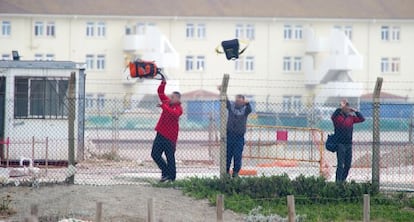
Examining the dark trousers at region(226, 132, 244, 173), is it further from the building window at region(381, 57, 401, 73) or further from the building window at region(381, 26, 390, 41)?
the building window at region(381, 57, 401, 73)

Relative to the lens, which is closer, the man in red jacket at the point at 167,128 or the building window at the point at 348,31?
the man in red jacket at the point at 167,128

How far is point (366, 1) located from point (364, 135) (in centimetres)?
3545

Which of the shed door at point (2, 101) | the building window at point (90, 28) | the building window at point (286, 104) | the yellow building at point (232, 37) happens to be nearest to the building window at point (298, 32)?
the yellow building at point (232, 37)

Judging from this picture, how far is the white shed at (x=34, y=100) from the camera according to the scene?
22438 millimetres

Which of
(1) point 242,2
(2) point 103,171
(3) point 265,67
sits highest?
(1) point 242,2

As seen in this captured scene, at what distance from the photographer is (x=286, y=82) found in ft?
220

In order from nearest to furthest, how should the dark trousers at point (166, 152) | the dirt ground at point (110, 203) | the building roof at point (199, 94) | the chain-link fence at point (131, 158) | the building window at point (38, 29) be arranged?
the dirt ground at point (110, 203), the dark trousers at point (166, 152), the chain-link fence at point (131, 158), the building roof at point (199, 94), the building window at point (38, 29)

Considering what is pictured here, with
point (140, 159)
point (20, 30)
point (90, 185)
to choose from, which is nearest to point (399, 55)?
point (20, 30)

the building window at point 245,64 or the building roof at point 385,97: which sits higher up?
the building window at point 245,64

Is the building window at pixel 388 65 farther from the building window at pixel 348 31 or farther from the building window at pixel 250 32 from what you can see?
the building window at pixel 250 32

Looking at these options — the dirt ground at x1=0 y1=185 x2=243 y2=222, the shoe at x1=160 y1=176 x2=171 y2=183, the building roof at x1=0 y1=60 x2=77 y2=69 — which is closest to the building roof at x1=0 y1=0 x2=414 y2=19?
the building roof at x1=0 y1=60 x2=77 y2=69

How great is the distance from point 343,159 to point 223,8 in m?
49.2

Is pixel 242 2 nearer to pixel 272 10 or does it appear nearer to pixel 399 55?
pixel 272 10


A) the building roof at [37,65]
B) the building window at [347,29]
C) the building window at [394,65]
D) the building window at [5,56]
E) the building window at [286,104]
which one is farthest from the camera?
the building window at [394,65]
